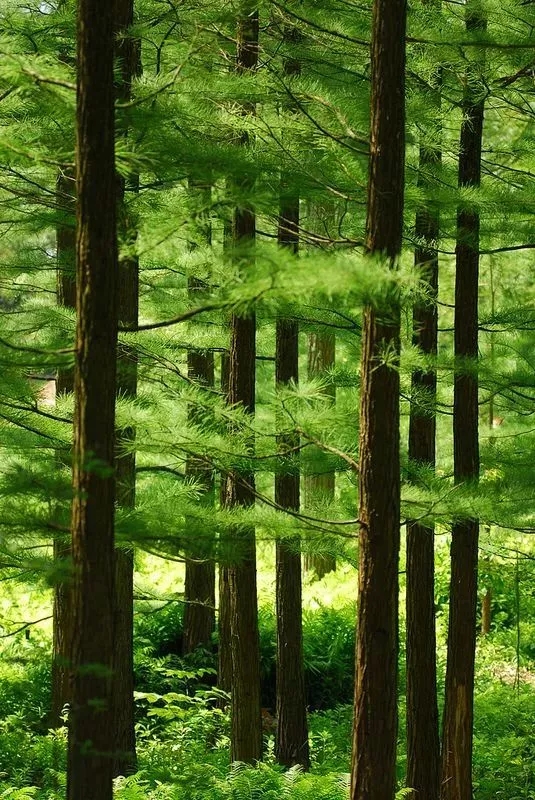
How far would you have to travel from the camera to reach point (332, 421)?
238 inches

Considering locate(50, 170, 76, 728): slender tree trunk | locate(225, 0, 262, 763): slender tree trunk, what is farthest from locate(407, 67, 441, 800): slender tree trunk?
locate(50, 170, 76, 728): slender tree trunk

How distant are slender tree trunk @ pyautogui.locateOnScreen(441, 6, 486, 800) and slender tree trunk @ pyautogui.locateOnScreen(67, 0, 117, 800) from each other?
3.92m

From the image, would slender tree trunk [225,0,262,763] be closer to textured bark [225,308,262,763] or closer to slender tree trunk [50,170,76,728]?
textured bark [225,308,262,763]

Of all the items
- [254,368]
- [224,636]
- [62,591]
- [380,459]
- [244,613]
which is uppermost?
[254,368]

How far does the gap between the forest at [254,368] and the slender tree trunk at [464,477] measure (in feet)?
0.07

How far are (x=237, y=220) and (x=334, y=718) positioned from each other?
7.19 meters

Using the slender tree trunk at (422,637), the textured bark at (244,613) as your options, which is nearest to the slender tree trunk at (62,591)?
the textured bark at (244,613)

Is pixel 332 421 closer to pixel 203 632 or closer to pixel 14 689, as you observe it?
pixel 14 689

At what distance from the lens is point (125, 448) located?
20.0 feet

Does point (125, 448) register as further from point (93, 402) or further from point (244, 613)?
point (244, 613)

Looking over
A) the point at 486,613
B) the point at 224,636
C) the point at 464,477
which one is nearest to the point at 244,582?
the point at 464,477

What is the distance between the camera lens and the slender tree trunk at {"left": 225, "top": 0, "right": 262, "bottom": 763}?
7.53 metres

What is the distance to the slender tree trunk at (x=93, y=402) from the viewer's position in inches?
166

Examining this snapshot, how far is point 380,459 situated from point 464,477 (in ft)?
9.00
